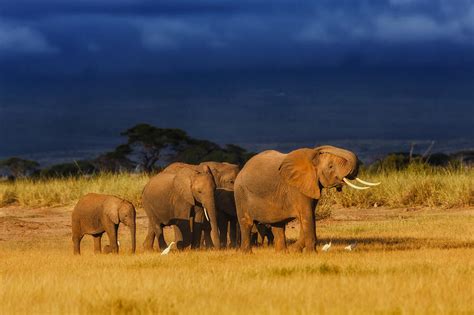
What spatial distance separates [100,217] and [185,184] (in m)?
1.51

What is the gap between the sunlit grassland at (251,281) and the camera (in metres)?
10.5

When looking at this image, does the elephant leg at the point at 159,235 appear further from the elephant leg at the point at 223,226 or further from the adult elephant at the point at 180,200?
the elephant leg at the point at 223,226

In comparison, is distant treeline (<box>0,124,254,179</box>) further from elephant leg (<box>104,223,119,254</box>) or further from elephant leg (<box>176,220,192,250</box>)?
elephant leg (<box>104,223,119,254</box>)

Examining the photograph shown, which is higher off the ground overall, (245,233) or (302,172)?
(302,172)

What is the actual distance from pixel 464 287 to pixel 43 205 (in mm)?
18160

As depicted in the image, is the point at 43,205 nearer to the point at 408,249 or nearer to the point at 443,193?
the point at 443,193

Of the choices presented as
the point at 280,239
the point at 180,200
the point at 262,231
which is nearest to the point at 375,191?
the point at 262,231

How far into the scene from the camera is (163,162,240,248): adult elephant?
1964 centimetres

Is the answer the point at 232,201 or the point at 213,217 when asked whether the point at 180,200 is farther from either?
the point at 213,217

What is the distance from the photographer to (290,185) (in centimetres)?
1647

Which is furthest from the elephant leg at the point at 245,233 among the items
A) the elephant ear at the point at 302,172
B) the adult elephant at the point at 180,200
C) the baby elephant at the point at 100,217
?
the baby elephant at the point at 100,217

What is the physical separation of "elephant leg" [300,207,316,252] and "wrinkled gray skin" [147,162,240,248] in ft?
10.5

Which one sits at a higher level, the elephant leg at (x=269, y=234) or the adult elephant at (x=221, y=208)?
the adult elephant at (x=221, y=208)

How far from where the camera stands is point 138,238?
907 inches
